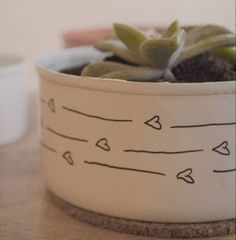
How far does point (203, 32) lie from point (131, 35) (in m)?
0.05

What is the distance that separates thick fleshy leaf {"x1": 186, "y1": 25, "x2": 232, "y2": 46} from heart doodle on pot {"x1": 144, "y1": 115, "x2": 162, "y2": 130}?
0.08 metres

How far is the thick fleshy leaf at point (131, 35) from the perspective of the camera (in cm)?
34

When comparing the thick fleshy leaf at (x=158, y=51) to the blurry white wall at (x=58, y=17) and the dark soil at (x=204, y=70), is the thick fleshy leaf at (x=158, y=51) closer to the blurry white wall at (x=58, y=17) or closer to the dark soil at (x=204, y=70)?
the dark soil at (x=204, y=70)

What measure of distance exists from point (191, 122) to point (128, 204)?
0.06 meters

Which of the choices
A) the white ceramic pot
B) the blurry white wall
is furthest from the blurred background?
the white ceramic pot

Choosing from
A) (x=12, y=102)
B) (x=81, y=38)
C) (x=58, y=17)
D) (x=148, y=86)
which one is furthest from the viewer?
(x=58, y=17)

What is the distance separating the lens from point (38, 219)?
1.10ft

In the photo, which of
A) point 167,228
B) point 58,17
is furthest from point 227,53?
point 58,17

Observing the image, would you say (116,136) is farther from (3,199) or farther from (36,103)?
(36,103)

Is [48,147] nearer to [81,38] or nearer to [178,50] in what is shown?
[178,50]

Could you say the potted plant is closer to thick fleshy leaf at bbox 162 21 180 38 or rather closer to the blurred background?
thick fleshy leaf at bbox 162 21 180 38

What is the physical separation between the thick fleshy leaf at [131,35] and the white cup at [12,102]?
4.6 inches

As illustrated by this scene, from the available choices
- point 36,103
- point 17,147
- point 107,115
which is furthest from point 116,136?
point 36,103

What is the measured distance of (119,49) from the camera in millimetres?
356
